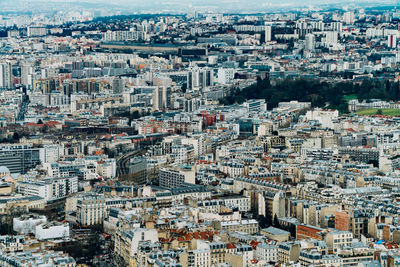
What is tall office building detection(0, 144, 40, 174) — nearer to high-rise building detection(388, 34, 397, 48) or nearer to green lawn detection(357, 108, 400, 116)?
green lawn detection(357, 108, 400, 116)

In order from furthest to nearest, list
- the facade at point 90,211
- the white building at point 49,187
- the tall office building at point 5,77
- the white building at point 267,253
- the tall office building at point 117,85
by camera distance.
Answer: the tall office building at point 5,77
the tall office building at point 117,85
the white building at point 49,187
the facade at point 90,211
the white building at point 267,253

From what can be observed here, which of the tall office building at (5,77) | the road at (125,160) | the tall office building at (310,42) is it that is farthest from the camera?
the tall office building at (310,42)

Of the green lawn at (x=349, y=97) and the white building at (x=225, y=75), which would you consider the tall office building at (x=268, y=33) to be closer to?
the white building at (x=225, y=75)

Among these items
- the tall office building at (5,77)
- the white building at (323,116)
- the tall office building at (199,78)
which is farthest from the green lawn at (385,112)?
the tall office building at (5,77)

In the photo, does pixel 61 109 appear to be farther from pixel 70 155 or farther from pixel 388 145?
pixel 388 145

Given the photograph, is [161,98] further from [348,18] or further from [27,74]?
[348,18]

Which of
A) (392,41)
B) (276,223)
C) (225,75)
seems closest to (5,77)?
(225,75)

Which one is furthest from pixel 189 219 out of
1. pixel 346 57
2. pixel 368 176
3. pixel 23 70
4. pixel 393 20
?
pixel 393 20

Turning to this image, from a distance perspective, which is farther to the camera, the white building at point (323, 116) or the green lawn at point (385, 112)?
the green lawn at point (385, 112)

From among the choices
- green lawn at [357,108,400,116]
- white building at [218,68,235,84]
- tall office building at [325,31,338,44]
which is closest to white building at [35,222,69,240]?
green lawn at [357,108,400,116]
